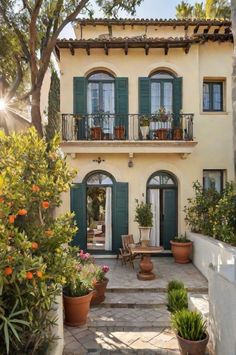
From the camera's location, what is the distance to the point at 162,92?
Answer: 1121cm

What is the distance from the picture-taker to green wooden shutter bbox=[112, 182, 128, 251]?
10.9m

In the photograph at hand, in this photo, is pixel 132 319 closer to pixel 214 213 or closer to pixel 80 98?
pixel 214 213

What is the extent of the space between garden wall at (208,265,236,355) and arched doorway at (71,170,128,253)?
6.29 meters

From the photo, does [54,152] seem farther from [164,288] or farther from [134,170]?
[134,170]

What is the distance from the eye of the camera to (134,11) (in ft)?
29.3

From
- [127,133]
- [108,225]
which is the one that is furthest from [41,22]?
[108,225]

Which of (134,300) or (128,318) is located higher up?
(134,300)

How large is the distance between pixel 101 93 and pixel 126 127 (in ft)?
5.62

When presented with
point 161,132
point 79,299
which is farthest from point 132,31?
point 79,299

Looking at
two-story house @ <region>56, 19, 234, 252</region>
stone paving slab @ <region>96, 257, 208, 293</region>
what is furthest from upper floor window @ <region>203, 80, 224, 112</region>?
stone paving slab @ <region>96, 257, 208, 293</region>

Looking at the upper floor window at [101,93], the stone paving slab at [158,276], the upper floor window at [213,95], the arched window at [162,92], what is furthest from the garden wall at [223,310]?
the upper floor window at [213,95]

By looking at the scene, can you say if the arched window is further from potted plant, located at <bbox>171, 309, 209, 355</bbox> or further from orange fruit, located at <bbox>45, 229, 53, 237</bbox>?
orange fruit, located at <bbox>45, 229, 53, 237</bbox>

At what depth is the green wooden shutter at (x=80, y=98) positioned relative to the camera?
10.9m

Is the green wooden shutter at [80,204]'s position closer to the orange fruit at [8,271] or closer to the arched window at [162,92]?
the arched window at [162,92]
